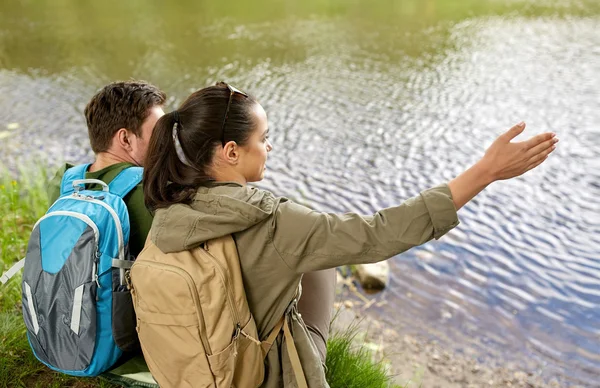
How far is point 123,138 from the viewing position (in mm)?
2607

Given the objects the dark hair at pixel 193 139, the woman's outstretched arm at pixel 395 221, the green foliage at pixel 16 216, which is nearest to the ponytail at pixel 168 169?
the dark hair at pixel 193 139

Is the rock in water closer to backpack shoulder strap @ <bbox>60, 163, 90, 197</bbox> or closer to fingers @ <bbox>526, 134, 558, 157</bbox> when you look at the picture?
backpack shoulder strap @ <bbox>60, 163, 90, 197</bbox>

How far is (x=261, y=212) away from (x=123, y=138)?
1176 millimetres

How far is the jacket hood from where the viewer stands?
1.75m

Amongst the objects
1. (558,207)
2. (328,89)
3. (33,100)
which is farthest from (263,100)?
(558,207)

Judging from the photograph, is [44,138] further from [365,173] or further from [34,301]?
[34,301]

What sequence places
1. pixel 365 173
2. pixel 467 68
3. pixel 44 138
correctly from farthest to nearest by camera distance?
pixel 467 68 < pixel 44 138 < pixel 365 173

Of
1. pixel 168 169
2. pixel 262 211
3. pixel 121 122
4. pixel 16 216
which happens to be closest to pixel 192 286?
pixel 262 211

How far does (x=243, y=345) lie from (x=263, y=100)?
786 centimetres

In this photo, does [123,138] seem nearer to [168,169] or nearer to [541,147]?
[168,169]

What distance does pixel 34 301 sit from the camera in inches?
86.0

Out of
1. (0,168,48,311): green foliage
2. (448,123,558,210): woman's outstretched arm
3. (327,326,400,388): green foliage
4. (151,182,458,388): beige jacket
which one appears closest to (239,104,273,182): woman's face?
(151,182,458,388): beige jacket

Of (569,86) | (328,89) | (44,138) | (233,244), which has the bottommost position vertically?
(44,138)

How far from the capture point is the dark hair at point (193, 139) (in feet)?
6.32
